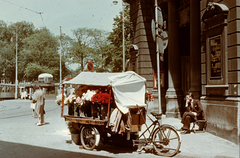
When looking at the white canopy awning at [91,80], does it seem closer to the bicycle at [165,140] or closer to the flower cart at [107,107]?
the flower cart at [107,107]

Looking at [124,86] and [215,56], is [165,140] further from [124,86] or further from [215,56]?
[215,56]

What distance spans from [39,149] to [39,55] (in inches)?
2274

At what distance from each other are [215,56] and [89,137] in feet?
17.2

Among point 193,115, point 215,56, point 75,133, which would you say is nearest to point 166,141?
point 75,133

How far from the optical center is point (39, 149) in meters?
8.29

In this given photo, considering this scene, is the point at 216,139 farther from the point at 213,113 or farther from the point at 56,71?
the point at 56,71

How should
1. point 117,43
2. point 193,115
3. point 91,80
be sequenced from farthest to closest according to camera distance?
point 117,43 → point 193,115 → point 91,80

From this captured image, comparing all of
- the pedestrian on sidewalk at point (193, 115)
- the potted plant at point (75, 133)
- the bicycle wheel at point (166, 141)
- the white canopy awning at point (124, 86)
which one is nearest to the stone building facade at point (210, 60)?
the pedestrian on sidewalk at point (193, 115)

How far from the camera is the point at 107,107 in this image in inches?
317

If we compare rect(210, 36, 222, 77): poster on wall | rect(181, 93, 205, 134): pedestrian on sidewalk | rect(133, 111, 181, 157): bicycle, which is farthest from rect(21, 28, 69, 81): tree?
rect(133, 111, 181, 157): bicycle

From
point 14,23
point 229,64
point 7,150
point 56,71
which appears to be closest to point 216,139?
point 229,64

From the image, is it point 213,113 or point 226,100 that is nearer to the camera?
point 226,100

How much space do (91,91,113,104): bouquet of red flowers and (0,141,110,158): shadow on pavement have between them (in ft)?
4.59

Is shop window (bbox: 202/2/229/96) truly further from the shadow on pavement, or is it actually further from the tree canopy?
the tree canopy
